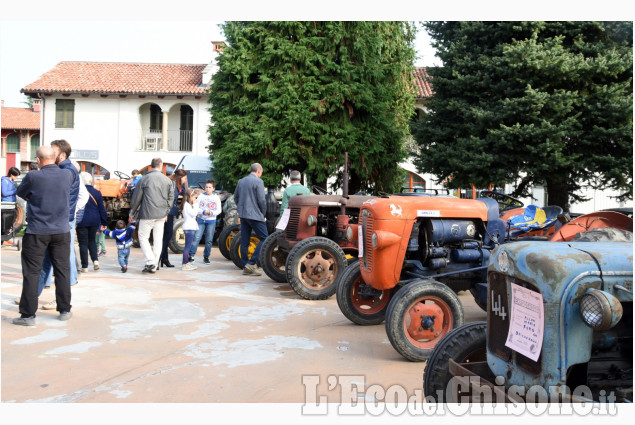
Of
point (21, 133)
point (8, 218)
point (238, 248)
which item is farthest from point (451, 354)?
point (21, 133)

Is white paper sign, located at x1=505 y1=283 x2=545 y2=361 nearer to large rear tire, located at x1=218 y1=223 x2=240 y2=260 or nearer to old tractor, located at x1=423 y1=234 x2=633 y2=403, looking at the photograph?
old tractor, located at x1=423 y1=234 x2=633 y2=403

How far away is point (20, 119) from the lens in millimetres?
43531

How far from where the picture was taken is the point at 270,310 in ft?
21.2

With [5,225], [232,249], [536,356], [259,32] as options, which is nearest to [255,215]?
[232,249]

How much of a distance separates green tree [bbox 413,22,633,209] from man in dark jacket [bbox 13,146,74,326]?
31.8ft

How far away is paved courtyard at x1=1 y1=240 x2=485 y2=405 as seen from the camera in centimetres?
379

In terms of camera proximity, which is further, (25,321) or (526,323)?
(25,321)

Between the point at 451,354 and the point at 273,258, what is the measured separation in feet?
18.2

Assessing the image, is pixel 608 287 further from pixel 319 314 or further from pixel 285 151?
pixel 285 151

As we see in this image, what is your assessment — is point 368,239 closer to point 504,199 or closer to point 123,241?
point 504,199

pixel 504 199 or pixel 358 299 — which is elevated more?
pixel 504 199

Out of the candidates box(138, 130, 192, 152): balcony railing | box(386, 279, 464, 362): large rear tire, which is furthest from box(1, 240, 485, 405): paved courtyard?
box(138, 130, 192, 152): balcony railing

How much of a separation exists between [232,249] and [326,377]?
5.90 meters

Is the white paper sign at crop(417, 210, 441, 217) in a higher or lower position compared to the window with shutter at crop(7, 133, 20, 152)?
lower
